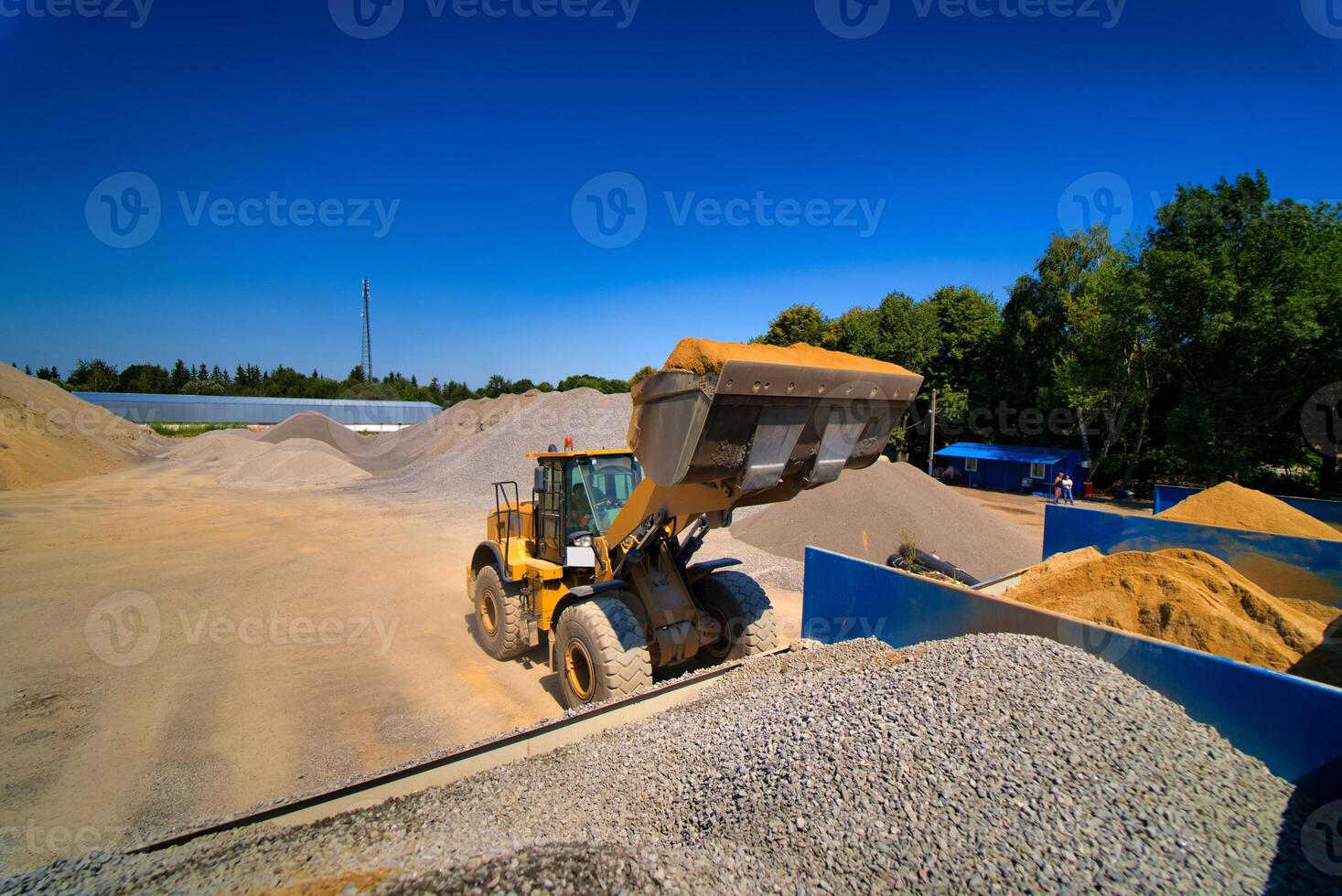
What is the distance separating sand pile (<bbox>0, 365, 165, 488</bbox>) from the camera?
19.9 meters

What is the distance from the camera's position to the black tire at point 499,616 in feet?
19.7

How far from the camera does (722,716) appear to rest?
317cm

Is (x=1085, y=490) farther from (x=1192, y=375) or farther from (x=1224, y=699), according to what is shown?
(x=1224, y=699)

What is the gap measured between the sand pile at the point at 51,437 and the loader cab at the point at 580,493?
2289cm

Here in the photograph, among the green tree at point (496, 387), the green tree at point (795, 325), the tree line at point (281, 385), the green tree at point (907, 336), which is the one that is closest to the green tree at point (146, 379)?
the tree line at point (281, 385)

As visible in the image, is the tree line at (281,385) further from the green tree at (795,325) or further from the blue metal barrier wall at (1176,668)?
the blue metal barrier wall at (1176,668)

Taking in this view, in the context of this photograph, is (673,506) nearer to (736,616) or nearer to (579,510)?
(736,616)

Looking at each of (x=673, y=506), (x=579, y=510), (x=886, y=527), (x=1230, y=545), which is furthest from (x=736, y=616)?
(x=886, y=527)

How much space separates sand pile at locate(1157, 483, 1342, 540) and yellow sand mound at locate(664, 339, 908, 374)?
4243 mm

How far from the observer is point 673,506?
13.5 ft

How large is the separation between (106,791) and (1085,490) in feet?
87.7

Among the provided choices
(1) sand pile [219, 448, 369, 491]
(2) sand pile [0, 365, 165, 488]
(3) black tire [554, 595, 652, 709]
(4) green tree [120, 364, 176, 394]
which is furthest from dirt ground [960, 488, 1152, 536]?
(4) green tree [120, 364, 176, 394]

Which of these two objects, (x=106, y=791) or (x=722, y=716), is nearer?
(x=722, y=716)

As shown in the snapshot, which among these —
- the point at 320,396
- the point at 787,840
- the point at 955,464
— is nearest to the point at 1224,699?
the point at 787,840
